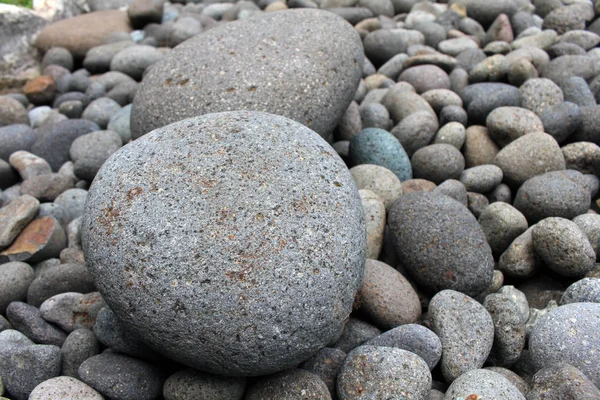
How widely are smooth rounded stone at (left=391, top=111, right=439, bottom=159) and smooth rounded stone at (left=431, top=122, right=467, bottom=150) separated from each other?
7cm

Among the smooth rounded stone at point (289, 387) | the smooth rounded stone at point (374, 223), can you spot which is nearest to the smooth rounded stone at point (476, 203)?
the smooth rounded stone at point (374, 223)

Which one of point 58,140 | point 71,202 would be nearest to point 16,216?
point 71,202

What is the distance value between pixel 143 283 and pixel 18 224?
5.14 ft

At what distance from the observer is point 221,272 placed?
6.61 feet

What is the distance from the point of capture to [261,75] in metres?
3.19

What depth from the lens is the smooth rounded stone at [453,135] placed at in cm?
375

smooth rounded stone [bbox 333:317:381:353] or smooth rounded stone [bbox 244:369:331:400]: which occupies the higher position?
smooth rounded stone [bbox 244:369:331:400]

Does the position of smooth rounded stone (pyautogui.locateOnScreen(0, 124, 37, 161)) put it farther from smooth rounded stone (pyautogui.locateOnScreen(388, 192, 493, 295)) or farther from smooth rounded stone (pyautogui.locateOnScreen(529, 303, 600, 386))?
smooth rounded stone (pyautogui.locateOnScreen(529, 303, 600, 386))

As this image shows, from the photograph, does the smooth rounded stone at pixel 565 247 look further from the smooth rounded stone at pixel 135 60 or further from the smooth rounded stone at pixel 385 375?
the smooth rounded stone at pixel 135 60

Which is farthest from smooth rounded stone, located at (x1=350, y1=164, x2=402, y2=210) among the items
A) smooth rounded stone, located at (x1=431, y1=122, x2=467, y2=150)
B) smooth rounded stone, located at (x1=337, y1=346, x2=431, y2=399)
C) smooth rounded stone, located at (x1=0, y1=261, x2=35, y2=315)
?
smooth rounded stone, located at (x1=0, y1=261, x2=35, y2=315)

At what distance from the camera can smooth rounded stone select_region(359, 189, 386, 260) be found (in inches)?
116

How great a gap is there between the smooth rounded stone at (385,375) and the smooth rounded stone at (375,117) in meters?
2.12

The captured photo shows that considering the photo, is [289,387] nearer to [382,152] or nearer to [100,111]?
[382,152]

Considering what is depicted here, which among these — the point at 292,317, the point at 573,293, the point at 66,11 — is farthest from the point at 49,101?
the point at 573,293
